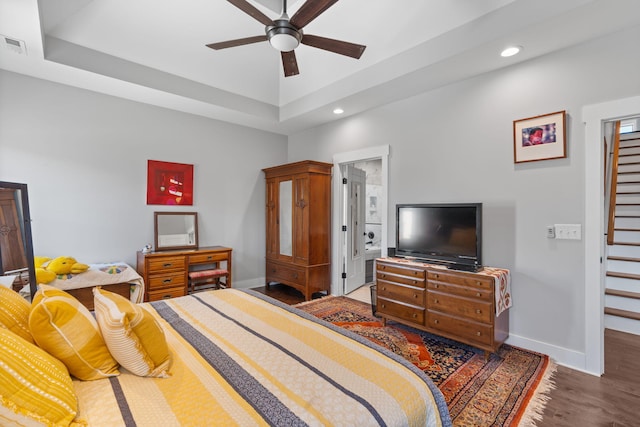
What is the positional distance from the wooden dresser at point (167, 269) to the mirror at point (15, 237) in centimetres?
133

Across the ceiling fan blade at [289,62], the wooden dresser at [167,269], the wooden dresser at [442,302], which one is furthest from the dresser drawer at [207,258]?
the ceiling fan blade at [289,62]

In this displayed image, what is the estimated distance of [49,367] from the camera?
98 cm

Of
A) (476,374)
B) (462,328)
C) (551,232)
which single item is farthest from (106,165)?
(551,232)

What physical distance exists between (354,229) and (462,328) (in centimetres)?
236

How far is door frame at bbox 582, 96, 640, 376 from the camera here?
2369 mm

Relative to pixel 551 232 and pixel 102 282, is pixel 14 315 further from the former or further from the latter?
pixel 551 232

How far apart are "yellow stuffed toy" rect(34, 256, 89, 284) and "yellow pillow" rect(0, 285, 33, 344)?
6.27ft

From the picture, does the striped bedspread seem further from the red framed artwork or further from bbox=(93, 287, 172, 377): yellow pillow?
the red framed artwork

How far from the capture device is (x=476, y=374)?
7.66 ft

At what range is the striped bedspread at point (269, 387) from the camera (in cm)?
96

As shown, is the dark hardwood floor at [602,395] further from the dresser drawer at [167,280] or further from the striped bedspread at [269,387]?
the dresser drawer at [167,280]

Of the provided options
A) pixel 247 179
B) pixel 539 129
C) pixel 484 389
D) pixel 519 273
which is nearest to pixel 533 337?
pixel 519 273

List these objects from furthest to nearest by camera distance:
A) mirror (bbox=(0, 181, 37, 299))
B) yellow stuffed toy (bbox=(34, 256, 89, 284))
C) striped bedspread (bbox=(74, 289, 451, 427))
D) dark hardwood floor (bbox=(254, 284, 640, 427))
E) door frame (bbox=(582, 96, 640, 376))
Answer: yellow stuffed toy (bbox=(34, 256, 89, 284))
door frame (bbox=(582, 96, 640, 376))
mirror (bbox=(0, 181, 37, 299))
dark hardwood floor (bbox=(254, 284, 640, 427))
striped bedspread (bbox=(74, 289, 451, 427))

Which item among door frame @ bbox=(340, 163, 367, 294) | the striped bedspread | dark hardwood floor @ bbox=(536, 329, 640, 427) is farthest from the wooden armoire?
dark hardwood floor @ bbox=(536, 329, 640, 427)
